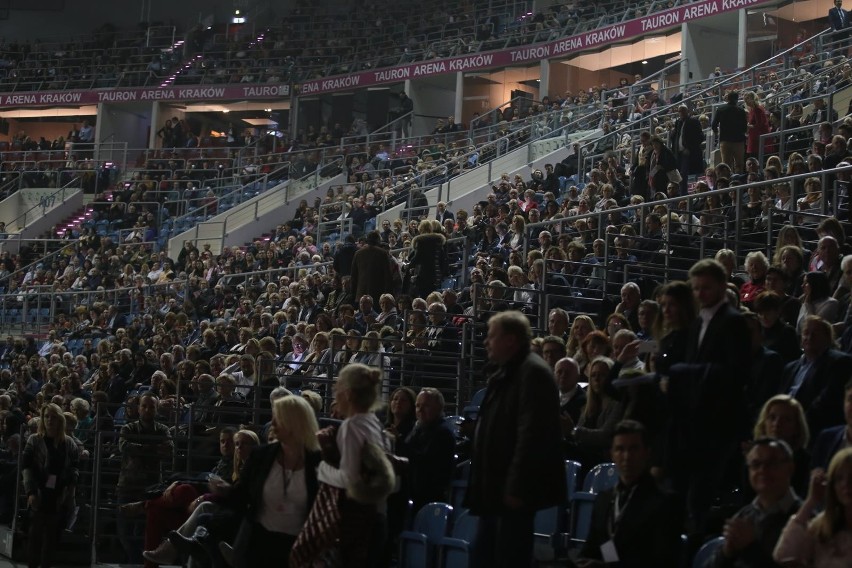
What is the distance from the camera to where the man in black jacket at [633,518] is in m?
5.44

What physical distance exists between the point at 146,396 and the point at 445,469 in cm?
411

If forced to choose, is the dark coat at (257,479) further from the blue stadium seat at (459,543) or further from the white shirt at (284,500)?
the blue stadium seat at (459,543)

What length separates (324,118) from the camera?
39625mm

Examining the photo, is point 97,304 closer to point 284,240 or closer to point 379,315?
point 284,240

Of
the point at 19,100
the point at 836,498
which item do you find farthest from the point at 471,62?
the point at 836,498

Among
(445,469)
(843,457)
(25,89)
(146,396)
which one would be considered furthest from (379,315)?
Result: (25,89)

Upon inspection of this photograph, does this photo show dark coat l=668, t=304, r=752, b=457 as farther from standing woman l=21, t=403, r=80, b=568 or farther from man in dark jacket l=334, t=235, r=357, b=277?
man in dark jacket l=334, t=235, r=357, b=277

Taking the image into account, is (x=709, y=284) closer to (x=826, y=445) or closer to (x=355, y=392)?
(x=826, y=445)

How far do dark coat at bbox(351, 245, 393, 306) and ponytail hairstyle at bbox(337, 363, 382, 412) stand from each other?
826 cm

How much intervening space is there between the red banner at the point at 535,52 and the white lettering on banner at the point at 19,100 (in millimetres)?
9050

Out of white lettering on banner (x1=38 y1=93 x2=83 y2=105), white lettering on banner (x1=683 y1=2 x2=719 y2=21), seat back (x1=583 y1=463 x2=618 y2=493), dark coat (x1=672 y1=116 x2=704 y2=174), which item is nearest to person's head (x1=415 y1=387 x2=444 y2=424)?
seat back (x1=583 y1=463 x2=618 y2=493)

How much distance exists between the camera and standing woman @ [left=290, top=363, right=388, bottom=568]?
6020mm

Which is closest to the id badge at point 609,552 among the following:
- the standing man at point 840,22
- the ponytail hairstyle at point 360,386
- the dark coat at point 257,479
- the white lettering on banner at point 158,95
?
the ponytail hairstyle at point 360,386

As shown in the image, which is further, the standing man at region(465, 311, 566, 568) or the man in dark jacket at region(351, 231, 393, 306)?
the man in dark jacket at region(351, 231, 393, 306)
